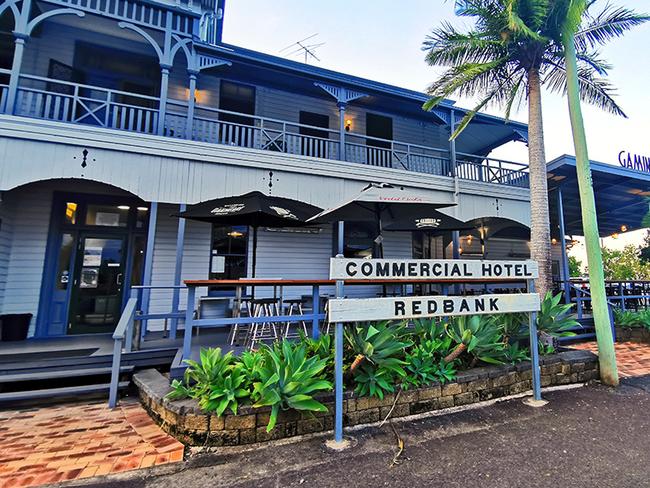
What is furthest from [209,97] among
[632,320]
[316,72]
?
→ [632,320]

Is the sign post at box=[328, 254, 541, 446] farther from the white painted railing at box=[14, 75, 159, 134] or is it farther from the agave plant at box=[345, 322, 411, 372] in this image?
the white painted railing at box=[14, 75, 159, 134]

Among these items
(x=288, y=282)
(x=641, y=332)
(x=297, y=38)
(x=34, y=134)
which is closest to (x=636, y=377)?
(x=641, y=332)

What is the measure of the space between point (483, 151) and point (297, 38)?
10.1 meters

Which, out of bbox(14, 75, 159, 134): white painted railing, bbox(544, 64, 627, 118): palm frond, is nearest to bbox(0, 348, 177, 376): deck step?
bbox(14, 75, 159, 134): white painted railing

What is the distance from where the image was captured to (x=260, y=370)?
3.21 m

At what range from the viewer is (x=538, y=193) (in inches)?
268

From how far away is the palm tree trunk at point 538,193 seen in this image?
20.9 ft

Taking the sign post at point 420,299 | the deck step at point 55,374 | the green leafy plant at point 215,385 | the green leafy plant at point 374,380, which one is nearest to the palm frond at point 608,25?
the sign post at point 420,299

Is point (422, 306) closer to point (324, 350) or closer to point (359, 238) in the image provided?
point (324, 350)

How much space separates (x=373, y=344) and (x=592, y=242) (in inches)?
159

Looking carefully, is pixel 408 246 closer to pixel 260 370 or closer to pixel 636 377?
pixel 636 377

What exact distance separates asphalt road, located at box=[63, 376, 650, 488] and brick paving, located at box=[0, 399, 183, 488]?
0.29 m

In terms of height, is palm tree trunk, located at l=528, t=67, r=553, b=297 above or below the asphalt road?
above

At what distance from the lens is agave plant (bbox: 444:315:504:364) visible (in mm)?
4145
